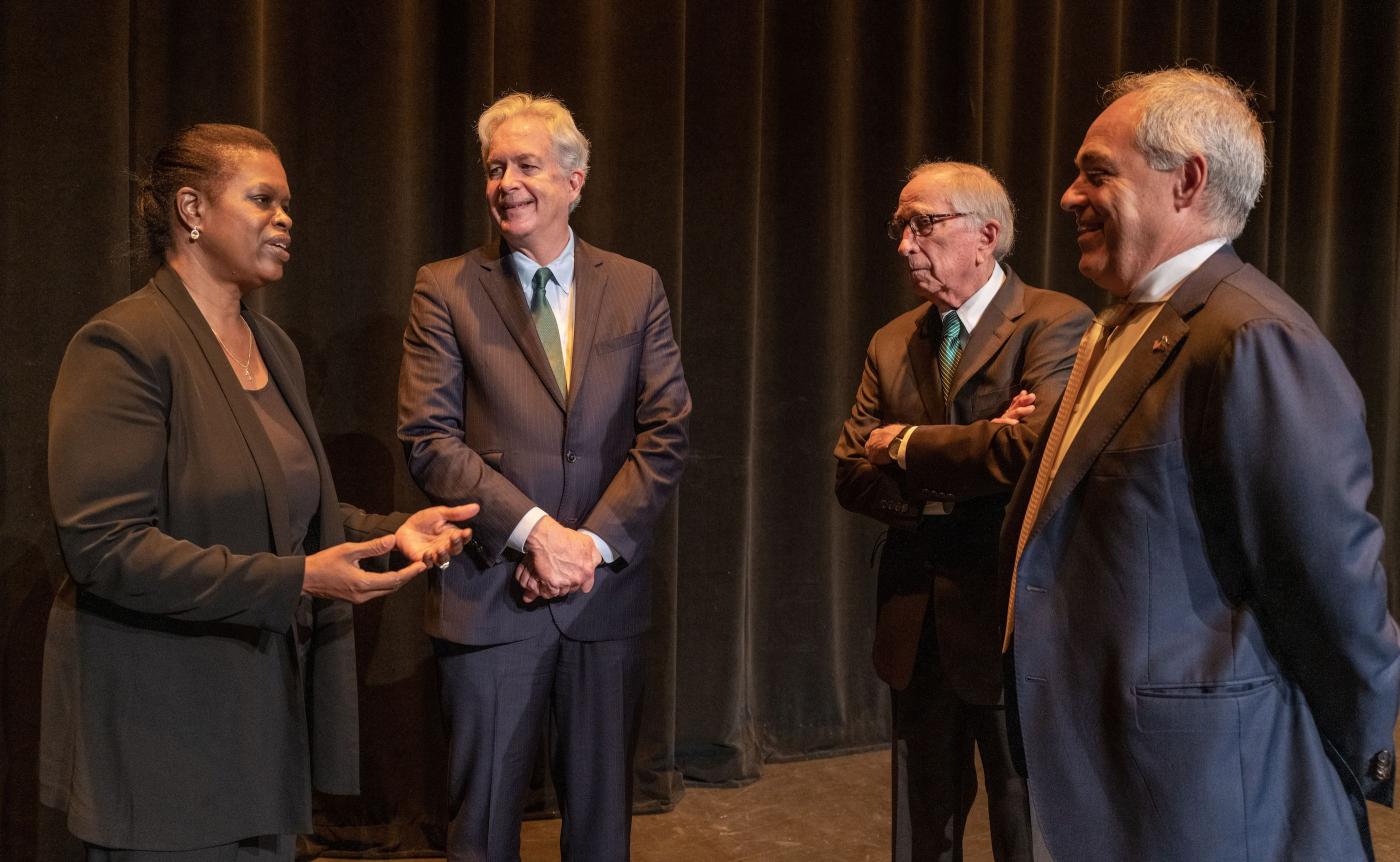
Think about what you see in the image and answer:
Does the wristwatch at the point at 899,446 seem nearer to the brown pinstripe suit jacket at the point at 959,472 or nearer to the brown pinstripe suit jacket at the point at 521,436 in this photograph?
the brown pinstripe suit jacket at the point at 959,472

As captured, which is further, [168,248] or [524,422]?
[524,422]

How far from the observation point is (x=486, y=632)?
241 cm

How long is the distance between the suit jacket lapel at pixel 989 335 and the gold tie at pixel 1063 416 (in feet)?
1.72

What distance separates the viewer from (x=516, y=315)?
2.46 meters

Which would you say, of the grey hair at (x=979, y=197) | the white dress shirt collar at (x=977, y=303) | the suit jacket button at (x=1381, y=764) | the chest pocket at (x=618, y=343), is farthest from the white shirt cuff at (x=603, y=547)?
the suit jacket button at (x=1381, y=764)

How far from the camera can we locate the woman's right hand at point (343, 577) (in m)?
1.86

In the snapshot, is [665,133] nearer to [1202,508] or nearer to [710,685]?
[710,685]

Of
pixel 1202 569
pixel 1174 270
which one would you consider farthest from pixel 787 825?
pixel 1174 270

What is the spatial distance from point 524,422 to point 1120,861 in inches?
53.9

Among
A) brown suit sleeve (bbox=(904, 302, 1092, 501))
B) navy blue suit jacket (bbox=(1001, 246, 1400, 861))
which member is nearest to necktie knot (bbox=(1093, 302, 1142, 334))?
navy blue suit jacket (bbox=(1001, 246, 1400, 861))

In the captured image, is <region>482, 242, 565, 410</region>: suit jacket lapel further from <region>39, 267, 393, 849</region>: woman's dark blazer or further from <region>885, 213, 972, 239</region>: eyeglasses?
<region>885, 213, 972, 239</region>: eyeglasses

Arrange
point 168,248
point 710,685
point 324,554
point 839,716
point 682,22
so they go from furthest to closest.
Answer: point 839,716 < point 710,685 < point 682,22 < point 168,248 < point 324,554

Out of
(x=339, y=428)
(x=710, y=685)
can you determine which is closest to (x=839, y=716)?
(x=710, y=685)

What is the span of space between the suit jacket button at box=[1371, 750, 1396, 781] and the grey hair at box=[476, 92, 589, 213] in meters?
1.82
